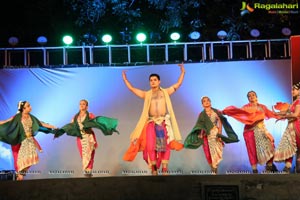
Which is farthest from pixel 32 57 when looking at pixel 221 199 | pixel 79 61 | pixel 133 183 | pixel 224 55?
pixel 221 199

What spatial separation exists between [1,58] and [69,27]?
9.20 feet

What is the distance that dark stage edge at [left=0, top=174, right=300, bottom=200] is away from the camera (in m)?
8.66

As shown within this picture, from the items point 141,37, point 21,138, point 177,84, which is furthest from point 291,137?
point 21,138

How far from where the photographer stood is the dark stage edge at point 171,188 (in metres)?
8.66

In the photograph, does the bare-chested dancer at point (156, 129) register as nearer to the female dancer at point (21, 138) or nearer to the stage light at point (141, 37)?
the stage light at point (141, 37)

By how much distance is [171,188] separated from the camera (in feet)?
28.8

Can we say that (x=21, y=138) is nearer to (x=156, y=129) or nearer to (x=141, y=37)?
(x=156, y=129)

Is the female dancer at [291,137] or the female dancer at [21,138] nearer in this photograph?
the female dancer at [291,137]
